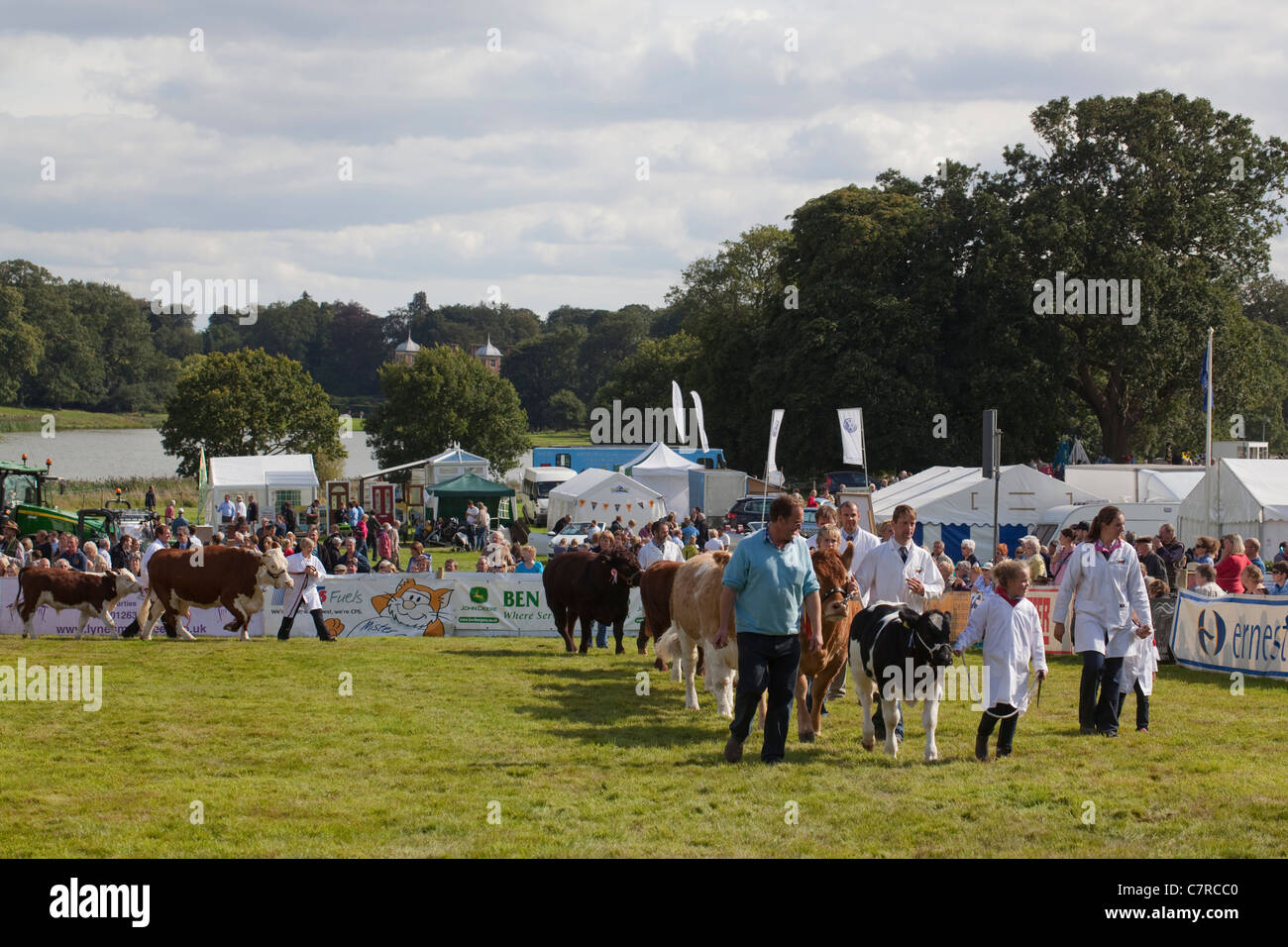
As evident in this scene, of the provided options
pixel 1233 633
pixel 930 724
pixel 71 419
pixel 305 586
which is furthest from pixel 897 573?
pixel 71 419

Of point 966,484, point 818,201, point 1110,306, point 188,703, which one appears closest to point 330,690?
point 188,703

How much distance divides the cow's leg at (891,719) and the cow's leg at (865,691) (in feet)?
0.55

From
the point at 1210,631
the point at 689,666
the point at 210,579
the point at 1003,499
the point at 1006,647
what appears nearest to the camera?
the point at 1006,647

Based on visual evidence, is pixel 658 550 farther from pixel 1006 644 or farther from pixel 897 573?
pixel 1006 644

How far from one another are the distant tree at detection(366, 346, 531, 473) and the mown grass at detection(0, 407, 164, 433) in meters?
35.7

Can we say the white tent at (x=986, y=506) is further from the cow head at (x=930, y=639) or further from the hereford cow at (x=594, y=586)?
the cow head at (x=930, y=639)

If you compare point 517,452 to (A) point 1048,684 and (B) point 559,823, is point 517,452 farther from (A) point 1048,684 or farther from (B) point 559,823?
(B) point 559,823

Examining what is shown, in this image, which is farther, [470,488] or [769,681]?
[470,488]

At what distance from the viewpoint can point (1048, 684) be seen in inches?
537

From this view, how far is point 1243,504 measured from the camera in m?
21.2

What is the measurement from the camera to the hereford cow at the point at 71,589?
16.5 metres

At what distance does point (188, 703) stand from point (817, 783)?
21.5 feet
